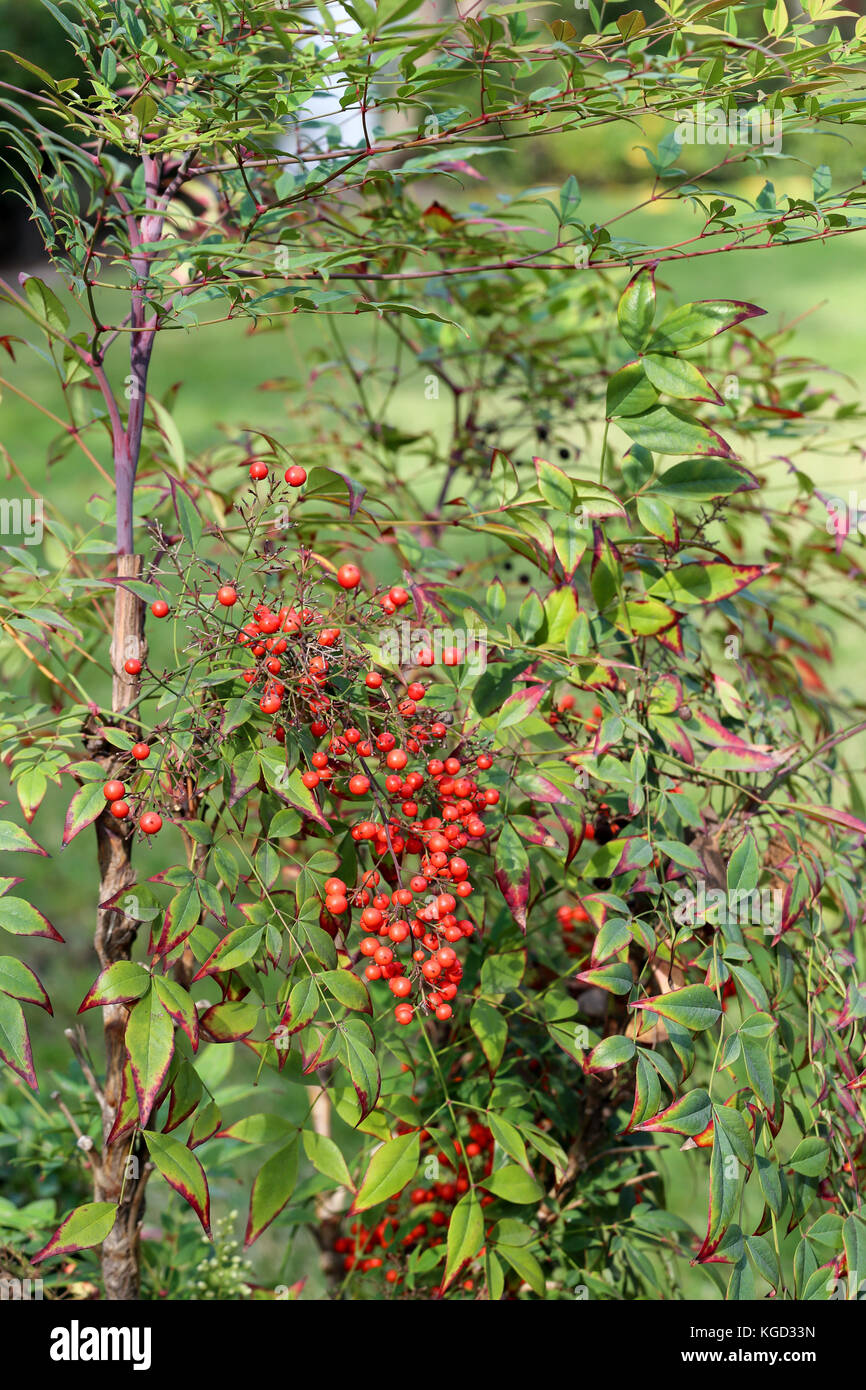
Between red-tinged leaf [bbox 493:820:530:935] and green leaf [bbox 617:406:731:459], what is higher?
green leaf [bbox 617:406:731:459]

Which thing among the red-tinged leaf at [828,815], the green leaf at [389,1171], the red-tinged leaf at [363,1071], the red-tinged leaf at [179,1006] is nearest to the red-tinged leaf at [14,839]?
the red-tinged leaf at [179,1006]

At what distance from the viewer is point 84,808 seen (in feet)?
2.40

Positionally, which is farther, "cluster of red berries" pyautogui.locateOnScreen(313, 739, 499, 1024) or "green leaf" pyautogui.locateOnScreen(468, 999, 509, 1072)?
"green leaf" pyautogui.locateOnScreen(468, 999, 509, 1072)

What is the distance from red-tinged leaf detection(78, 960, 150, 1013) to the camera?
2.26ft

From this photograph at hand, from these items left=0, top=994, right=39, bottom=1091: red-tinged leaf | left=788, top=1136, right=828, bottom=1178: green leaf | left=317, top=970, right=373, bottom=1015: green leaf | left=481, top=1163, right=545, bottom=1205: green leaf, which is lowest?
left=481, top=1163, right=545, bottom=1205: green leaf

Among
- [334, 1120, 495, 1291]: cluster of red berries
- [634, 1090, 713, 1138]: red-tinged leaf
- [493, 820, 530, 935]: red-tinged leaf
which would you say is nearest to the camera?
[634, 1090, 713, 1138]: red-tinged leaf

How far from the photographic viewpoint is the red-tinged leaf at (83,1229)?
0.75 m

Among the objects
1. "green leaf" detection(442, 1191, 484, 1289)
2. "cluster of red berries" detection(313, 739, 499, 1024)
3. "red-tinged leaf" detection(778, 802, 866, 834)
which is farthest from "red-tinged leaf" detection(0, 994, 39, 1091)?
"red-tinged leaf" detection(778, 802, 866, 834)

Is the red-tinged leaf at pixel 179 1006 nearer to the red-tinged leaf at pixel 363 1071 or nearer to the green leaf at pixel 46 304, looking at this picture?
the red-tinged leaf at pixel 363 1071

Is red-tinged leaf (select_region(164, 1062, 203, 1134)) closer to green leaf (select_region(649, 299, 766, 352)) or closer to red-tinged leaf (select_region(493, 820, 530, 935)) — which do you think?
red-tinged leaf (select_region(493, 820, 530, 935))

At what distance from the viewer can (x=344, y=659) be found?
0.71 metres

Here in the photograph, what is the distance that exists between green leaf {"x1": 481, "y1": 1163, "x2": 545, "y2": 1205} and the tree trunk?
283 millimetres

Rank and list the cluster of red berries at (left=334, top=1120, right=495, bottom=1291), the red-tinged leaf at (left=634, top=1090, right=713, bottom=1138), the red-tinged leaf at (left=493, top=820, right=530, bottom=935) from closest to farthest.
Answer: the red-tinged leaf at (left=634, top=1090, right=713, bottom=1138) → the red-tinged leaf at (left=493, top=820, right=530, bottom=935) → the cluster of red berries at (left=334, top=1120, right=495, bottom=1291)
